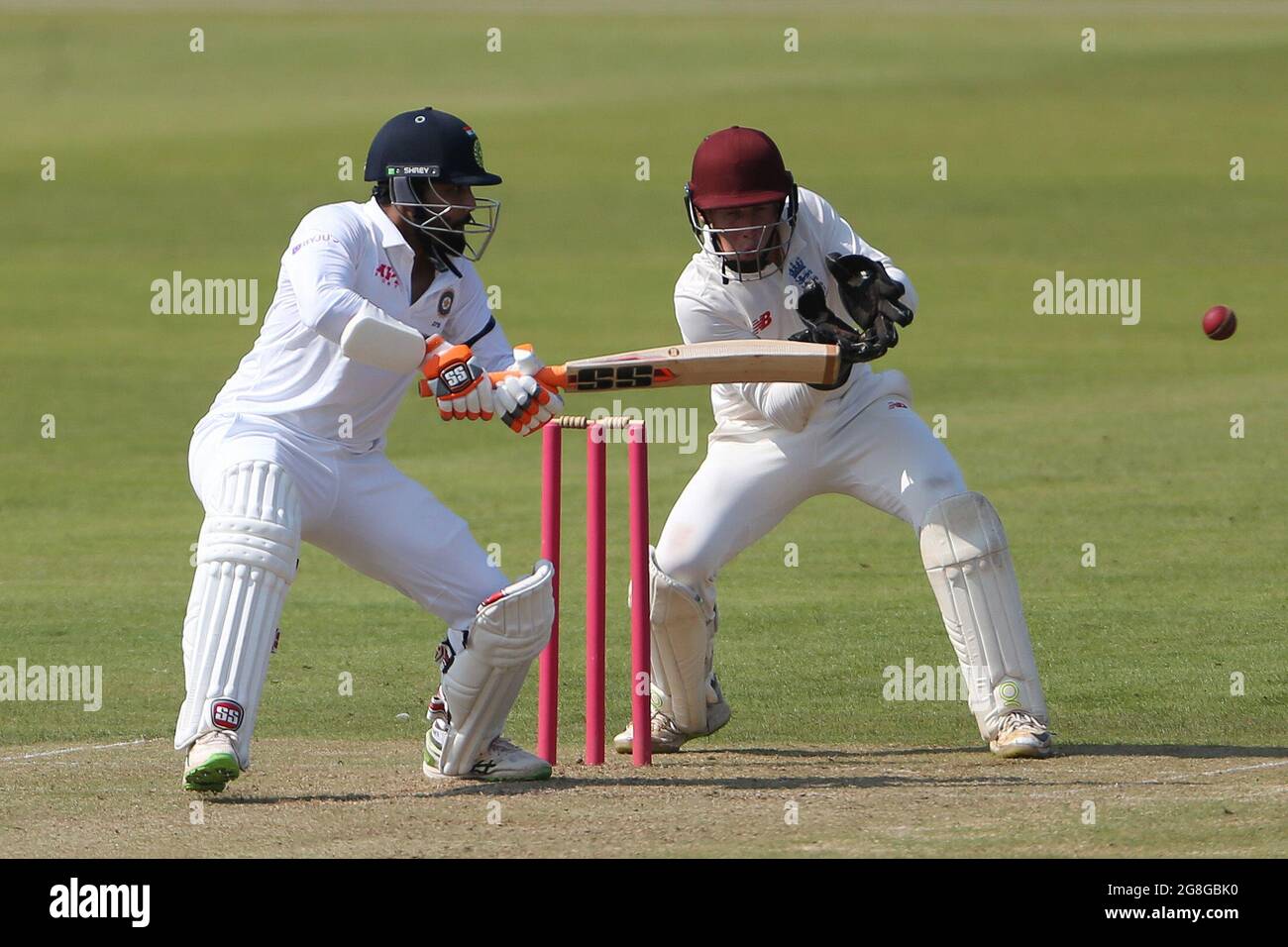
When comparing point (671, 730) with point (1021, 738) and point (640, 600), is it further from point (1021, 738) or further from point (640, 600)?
point (1021, 738)

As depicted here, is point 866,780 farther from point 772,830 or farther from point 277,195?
point 277,195

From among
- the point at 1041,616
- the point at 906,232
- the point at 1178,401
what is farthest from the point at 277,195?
the point at 1041,616

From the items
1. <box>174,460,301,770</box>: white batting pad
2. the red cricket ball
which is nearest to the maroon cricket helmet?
<box>174,460,301,770</box>: white batting pad

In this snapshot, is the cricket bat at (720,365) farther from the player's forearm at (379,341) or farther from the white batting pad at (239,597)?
the white batting pad at (239,597)

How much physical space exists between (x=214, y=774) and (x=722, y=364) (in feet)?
6.28

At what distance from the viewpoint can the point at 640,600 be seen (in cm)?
658

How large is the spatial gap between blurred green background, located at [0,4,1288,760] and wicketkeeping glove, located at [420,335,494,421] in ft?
5.63

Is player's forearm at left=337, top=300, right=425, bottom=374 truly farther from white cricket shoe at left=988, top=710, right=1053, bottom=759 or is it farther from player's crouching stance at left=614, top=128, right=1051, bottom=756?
white cricket shoe at left=988, top=710, right=1053, bottom=759

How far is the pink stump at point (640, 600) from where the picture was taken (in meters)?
6.52

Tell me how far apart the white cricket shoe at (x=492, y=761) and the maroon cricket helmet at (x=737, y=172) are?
1.79 meters

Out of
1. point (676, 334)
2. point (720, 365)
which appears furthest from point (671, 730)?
point (676, 334)

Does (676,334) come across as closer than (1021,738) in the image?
No

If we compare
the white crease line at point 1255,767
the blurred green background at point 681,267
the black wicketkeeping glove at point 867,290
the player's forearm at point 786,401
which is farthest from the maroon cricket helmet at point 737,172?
the white crease line at point 1255,767

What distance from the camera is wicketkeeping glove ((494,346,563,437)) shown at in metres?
5.83
